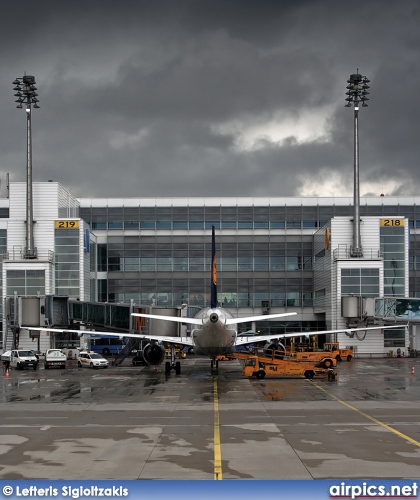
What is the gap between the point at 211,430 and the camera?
25.6 meters

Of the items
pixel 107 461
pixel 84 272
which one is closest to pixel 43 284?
pixel 84 272

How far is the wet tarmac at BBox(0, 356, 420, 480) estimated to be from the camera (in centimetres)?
1828

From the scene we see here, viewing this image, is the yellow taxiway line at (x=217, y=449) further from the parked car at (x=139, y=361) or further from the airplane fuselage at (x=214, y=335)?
the parked car at (x=139, y=361)

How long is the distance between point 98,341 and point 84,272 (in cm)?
1272

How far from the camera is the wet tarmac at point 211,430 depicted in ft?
60.0

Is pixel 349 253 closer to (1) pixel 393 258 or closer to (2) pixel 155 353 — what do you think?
(1) pixel 393 258

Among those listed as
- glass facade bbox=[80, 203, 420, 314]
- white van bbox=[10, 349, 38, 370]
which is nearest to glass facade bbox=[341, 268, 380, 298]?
glass facade bbox=[80, 203, 420, 314]

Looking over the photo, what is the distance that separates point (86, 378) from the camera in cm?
5278

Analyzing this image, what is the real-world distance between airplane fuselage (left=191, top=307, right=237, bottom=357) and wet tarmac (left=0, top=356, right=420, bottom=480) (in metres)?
3.76

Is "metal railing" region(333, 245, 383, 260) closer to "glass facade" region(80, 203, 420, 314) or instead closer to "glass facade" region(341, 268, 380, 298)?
"glass facade" region(341, 268, 380, 298)

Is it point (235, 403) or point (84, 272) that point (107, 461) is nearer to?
point (235, 403)

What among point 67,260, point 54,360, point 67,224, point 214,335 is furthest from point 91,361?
point 67,224

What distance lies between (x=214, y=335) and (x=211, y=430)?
2385 cm

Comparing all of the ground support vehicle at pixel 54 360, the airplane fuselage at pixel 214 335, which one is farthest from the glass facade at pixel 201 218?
the airplane fuselage at pixel 214 335
